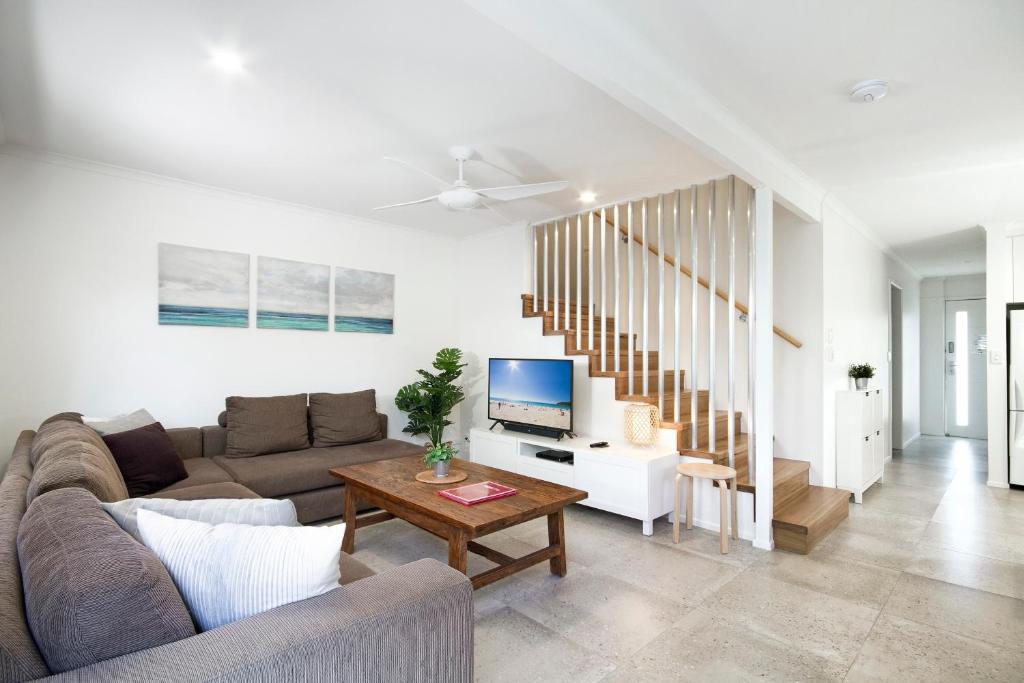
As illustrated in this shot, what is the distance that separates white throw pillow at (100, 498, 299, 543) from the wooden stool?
2.58 meters

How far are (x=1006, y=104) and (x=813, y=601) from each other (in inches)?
107

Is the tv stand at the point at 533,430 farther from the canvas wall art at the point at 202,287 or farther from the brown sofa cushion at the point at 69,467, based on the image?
the brown sofa cushion at the point at 69,467

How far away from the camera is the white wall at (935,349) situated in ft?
25.5

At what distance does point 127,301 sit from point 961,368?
32.8ft

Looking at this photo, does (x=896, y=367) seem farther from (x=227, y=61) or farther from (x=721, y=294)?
(x=227, y=61)

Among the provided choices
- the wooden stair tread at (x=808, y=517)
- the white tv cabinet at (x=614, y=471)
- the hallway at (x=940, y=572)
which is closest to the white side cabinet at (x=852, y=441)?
the hallway at (x=940, y=572)

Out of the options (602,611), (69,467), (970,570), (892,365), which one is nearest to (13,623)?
(69,467)

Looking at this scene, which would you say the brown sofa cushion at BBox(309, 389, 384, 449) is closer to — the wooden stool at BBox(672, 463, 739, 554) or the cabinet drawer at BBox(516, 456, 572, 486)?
the cabinet drawer at BBox(516, 456, 572, 486)

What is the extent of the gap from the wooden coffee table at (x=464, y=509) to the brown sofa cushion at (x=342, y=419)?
0.99 metres

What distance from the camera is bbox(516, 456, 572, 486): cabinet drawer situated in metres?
4.05

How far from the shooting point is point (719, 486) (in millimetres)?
3299

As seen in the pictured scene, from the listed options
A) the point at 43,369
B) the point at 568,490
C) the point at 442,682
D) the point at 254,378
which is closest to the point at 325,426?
the point at 254,378

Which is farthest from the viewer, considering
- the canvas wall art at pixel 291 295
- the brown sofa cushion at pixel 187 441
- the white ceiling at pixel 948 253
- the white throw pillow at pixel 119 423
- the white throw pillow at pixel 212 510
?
the white ceiling at pixel 948 253

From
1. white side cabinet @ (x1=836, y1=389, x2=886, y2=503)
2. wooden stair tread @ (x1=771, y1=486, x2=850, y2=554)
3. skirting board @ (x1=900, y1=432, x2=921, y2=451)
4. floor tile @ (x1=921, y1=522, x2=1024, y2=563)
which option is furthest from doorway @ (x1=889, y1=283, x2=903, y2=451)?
wooden stair tread @ (x1=771, y1=486, x2=850, y2=554)
